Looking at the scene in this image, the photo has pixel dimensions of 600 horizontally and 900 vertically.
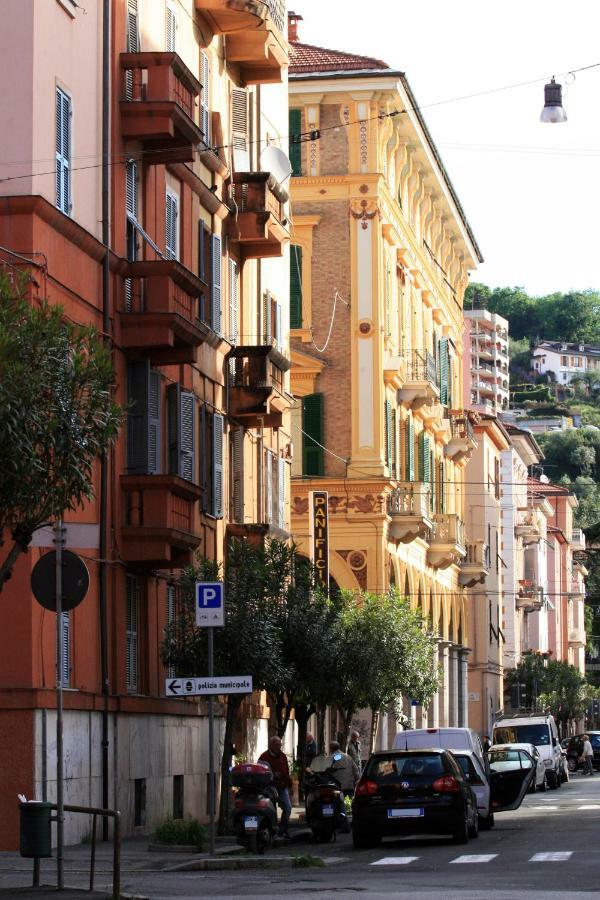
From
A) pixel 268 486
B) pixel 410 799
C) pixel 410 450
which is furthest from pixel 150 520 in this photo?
pixel 410 450

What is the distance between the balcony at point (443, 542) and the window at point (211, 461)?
88.2 ft

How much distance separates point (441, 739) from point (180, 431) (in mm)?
7121

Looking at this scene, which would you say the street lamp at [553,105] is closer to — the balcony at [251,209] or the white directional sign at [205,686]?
the balcony at [251,209]

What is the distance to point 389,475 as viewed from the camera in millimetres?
52438

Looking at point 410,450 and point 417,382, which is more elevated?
point 417,382

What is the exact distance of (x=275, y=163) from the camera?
123 feet

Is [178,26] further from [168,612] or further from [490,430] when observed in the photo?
[490,430]

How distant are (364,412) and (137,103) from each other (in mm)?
24827

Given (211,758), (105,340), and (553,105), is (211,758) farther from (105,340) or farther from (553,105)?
(553,105)

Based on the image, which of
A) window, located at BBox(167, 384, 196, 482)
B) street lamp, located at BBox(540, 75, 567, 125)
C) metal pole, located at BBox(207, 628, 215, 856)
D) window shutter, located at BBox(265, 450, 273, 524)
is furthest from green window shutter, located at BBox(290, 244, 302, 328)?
metal pole, located at BBox(207, 628, 215, 856)

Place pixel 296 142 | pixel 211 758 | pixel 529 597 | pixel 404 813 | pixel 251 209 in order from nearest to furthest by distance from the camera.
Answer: pixel 211 758 → pixel 404 813 → pixel 251 209 → pixel 296 142 → pixel 529 597

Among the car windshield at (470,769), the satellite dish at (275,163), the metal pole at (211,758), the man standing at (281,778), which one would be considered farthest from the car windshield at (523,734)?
the metal pole at (211,758)

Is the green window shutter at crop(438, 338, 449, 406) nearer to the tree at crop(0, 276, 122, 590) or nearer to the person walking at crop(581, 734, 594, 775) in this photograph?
the person walking at crop(581, 734, 594, 775)

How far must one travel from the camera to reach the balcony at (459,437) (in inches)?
2608
